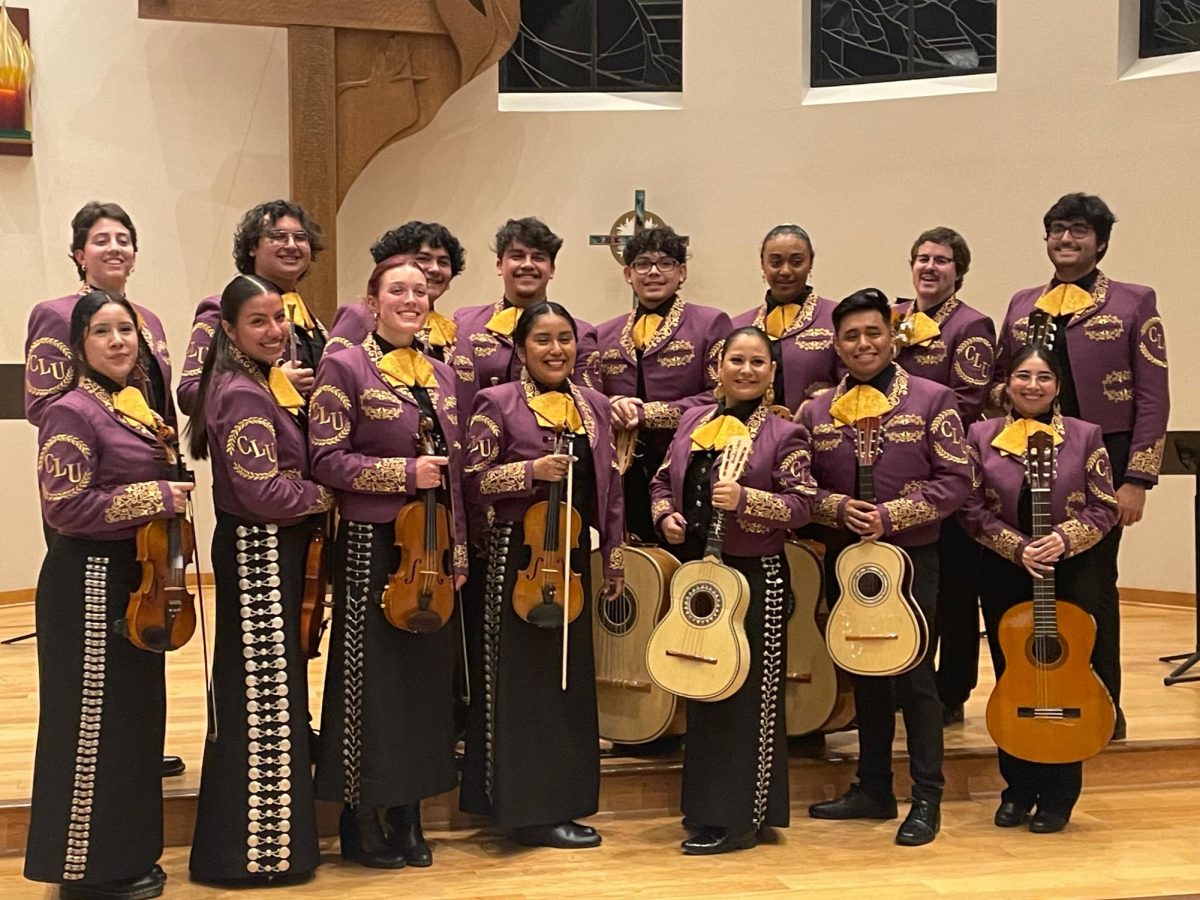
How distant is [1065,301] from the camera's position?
4.66 m

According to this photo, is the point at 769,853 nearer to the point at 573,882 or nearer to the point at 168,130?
the point at 573,882

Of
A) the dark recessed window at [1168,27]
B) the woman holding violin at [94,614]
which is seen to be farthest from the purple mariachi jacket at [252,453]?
the dark recessed window at [1168,27]

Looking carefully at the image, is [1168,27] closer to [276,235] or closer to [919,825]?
[919,825]

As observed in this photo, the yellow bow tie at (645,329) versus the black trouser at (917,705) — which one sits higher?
the yellow bow tie at (645,329)

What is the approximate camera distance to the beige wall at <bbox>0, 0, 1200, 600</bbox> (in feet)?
22.8

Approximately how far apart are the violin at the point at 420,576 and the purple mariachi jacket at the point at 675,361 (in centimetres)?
102

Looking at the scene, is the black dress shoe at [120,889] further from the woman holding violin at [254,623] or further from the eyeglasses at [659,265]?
the eyeglasses at [659,265]

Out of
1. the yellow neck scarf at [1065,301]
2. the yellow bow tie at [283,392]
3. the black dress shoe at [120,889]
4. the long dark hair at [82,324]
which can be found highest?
the yellow neck scarf at [1065,301]

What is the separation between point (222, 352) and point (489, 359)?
38.8 inches

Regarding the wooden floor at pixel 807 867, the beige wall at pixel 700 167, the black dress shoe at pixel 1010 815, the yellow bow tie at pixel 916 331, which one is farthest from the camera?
the beige wall at pixel 700 167

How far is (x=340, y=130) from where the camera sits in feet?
22.1

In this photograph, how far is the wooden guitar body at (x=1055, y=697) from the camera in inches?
161

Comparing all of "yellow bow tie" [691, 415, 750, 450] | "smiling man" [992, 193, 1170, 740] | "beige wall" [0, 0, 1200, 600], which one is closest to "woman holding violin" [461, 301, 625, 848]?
"yellow bow tie" [691, 415, 750, 450]

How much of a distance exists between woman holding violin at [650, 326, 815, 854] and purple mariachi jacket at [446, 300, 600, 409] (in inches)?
18.5
